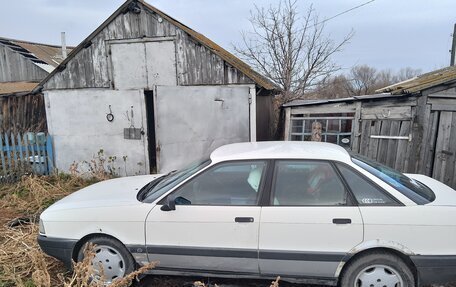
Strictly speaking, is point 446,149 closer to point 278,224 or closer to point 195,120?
point 278,224

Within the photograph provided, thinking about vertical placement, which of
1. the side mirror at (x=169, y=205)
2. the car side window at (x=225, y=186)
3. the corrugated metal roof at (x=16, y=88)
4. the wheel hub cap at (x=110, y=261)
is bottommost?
the wheel hub cap at (x=110, y=261)

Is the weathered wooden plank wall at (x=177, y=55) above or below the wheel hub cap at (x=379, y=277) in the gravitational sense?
above

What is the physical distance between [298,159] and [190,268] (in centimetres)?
155

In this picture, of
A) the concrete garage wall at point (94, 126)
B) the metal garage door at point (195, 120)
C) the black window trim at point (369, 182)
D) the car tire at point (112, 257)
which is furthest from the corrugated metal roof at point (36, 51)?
the black window trim at point (369, 182)

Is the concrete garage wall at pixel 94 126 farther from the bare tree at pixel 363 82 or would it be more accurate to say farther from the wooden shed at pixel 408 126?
the bare tree at pixel 363 82

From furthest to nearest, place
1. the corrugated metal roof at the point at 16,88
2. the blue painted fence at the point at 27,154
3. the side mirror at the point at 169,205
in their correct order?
the corrugated metal roof at the point at 16,88 < the blue painted fence at the point at 27,154 < the side mirror at the point at 169,205

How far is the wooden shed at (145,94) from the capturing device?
6789 millimetres

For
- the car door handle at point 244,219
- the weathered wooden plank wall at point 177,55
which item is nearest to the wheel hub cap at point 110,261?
the car door handle at point 244,219

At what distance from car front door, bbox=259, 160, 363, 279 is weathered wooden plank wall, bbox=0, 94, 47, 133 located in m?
9.18

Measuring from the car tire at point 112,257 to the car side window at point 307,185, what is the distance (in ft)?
5.40

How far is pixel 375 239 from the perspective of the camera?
107 inches

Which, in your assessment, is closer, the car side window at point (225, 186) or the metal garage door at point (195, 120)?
the car side window at point (225, 186)

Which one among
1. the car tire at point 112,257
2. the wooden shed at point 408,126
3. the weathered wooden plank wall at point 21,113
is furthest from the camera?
the weathered wooden plank wall at point 21,113

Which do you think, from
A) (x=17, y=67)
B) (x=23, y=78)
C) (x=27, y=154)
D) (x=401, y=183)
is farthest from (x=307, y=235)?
(x=17, y=67)
